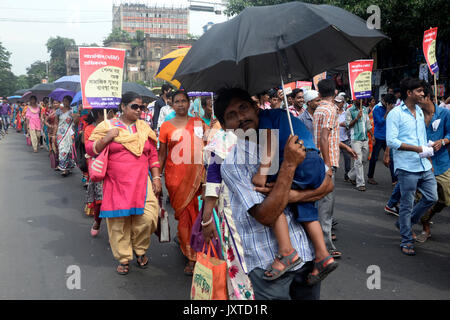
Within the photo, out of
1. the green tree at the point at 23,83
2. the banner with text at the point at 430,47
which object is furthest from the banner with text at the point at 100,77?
the green tree at the point at 23,83

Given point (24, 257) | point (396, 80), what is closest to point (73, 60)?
point (396, 80)

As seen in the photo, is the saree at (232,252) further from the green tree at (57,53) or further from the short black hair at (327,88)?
the green tree at (57,53)

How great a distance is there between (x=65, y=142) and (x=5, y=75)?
208 feet

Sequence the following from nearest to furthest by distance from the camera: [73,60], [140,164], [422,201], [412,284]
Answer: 1. [412,284]
2. [140,164]
3. [422,201]
4. [73,60]

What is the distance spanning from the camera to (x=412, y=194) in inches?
182

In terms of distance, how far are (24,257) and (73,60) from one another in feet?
270

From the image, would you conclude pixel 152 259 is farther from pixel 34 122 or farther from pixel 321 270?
pixel 34 122

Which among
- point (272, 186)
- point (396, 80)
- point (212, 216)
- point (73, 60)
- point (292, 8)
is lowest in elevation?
point (212, 216)

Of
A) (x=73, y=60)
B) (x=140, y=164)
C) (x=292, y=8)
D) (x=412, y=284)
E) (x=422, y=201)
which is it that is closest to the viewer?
(x=292, y=8)

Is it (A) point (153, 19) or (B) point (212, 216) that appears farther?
(A) point (153, 19)

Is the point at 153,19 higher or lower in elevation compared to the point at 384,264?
higher

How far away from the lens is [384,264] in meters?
4.42

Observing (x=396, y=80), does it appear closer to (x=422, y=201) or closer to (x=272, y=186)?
(x=422, y=201)

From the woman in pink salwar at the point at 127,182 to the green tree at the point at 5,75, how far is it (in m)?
68.5
